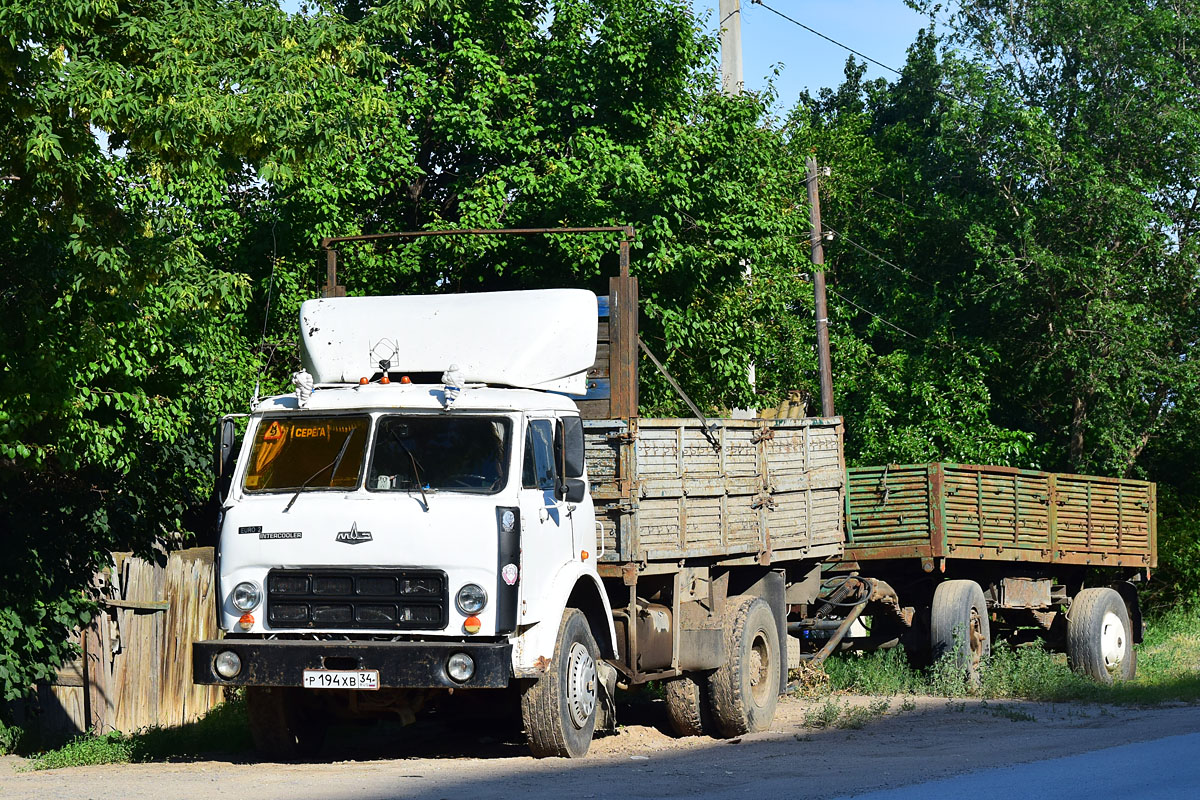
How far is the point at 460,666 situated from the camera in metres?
9.13

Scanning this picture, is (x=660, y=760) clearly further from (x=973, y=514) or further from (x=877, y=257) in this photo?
(x=877, y=257)

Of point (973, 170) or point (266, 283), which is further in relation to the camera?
point (973, 170)

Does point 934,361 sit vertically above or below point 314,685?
above

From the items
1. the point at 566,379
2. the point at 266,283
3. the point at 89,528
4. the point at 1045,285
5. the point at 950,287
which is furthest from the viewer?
the point at 950,287

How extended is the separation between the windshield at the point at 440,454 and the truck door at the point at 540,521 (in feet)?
0.70

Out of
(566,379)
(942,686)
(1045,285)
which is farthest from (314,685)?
(1045,285)

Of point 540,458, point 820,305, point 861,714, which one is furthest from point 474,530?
point 820,305

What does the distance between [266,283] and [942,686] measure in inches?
335

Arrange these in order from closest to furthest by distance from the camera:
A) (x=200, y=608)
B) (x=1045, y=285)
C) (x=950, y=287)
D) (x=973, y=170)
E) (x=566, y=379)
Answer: (x=566, y=379), (x=200, y=608), (x=1045, y=285), (x=973, y=170), (x=950, y=287)

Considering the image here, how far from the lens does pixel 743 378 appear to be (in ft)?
66.0

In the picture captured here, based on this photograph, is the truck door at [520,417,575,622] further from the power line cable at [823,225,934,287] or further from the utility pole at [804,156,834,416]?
the power line cable at [823,225,934,287]

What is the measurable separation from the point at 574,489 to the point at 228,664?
2.64m

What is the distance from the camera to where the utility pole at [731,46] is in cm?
2258

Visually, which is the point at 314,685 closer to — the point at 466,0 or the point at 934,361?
the point at 466,0
